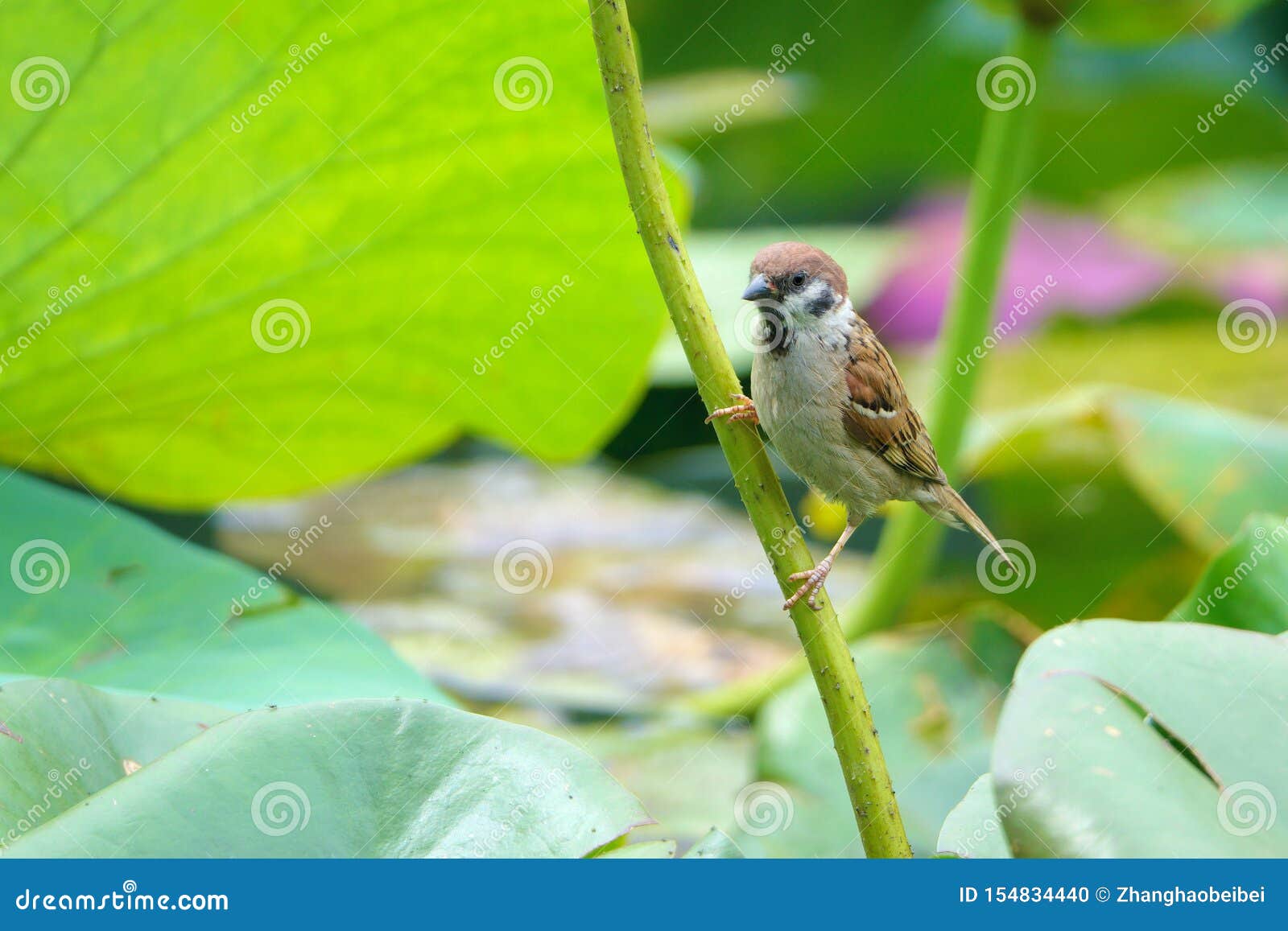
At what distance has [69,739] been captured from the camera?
1076 mm

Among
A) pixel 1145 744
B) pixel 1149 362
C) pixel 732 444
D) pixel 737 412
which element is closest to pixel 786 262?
pixel 737 412

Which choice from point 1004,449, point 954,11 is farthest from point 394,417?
point 954,11

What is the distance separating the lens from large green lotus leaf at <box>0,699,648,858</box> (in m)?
0.94

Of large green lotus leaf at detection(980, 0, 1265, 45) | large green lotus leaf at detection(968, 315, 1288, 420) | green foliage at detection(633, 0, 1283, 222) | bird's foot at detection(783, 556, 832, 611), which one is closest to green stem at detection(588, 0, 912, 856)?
bird's foot at detection(783, 556, 832, 611)

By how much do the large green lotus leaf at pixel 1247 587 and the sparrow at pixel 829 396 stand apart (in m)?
0.33

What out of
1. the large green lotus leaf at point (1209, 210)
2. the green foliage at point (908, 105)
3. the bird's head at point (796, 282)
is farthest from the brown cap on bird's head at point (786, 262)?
the large green lotus leaf at point (1209, 210)

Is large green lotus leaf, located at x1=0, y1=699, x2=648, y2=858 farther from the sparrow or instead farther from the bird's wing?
the bird's wing

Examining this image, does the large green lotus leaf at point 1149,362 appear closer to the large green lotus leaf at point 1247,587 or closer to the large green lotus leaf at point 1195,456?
the large green lotus leaf at point 1195,456

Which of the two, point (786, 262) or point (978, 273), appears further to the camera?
point (978, 273)

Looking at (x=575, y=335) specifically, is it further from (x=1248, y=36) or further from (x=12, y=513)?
(x=1248, y=36)

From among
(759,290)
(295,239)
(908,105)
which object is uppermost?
(908,105)

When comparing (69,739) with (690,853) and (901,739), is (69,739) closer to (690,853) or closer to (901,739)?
(690,853)

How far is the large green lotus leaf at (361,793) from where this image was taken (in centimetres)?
94

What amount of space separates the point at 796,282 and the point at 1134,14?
33.0 inches
